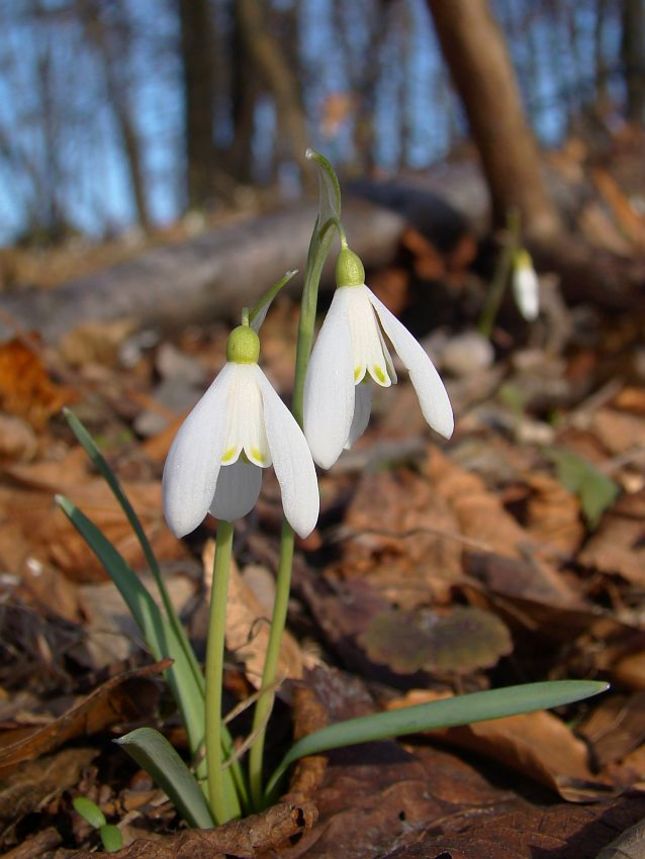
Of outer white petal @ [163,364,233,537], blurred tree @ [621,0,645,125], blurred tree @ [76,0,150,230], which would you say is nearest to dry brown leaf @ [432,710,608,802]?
outer white petal @ [163,364,233,537]

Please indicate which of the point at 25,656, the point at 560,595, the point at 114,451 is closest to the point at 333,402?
the point at 25,656

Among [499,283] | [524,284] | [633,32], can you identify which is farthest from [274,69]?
[633,32]

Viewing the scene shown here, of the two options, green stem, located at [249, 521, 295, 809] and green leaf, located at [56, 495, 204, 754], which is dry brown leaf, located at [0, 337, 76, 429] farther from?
green stem, located at [249, 521, 295, 809]

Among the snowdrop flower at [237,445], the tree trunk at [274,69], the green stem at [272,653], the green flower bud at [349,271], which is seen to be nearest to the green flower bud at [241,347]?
the snowdrop flower at [237,445]

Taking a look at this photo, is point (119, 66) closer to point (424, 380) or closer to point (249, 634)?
point (249, 634)

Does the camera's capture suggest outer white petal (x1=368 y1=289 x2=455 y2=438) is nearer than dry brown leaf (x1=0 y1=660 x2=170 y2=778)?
Yes

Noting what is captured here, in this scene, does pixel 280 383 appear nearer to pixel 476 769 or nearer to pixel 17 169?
pixel 476 769
